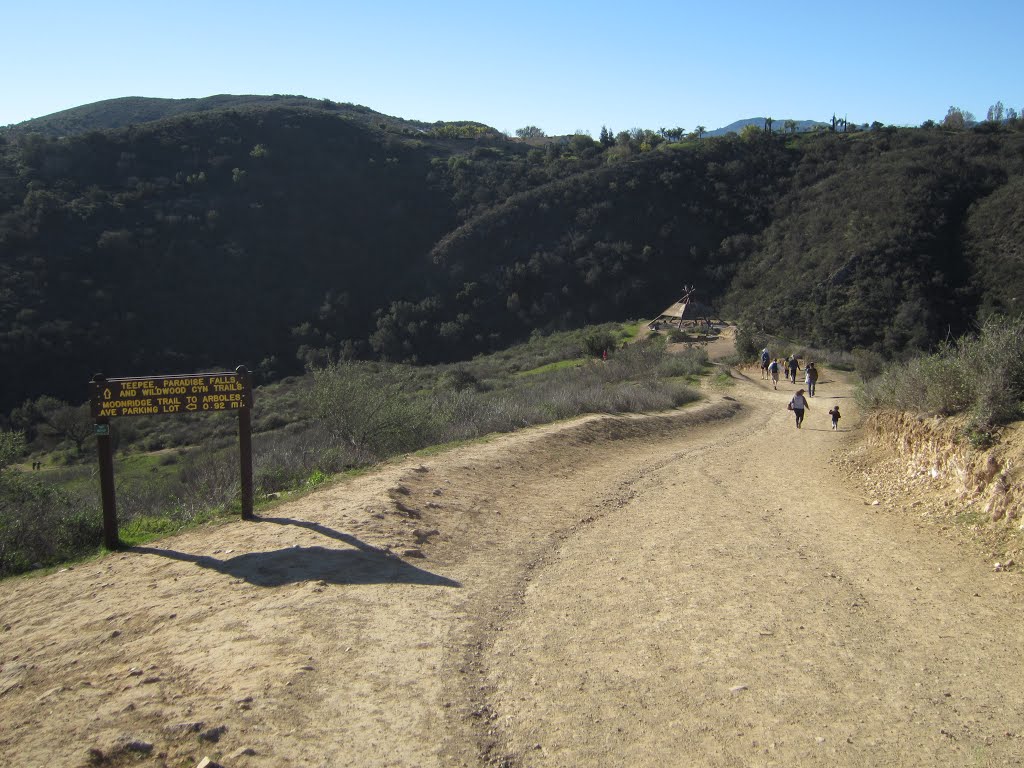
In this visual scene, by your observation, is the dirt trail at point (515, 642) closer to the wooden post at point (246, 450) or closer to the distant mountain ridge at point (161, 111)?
the wooden post at point (246, 450)

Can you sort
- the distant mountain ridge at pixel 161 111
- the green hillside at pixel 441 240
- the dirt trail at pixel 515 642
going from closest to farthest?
1. the dirt trail at pixel 515 642
2. the green hillside at pixel 441 240
3. the distant mountain ridge at pixel 161 111

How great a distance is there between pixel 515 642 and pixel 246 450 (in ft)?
12.9

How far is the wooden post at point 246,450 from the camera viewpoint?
775 cm

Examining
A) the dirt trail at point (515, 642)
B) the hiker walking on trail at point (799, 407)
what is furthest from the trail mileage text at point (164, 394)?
the hiker walking on trail at point (799, 407)

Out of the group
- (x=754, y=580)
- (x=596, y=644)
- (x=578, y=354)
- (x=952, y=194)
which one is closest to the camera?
(x=596, y=644)

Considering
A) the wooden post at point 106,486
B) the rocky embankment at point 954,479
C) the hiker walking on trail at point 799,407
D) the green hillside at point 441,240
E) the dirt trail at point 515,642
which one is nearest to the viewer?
the dirt trail at point 515,642

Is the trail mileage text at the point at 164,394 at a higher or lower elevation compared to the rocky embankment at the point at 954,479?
higher

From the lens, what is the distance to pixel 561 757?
12.8ft

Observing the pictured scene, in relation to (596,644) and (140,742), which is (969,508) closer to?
(596,644)

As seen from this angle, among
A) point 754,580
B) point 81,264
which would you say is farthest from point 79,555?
point 81,264

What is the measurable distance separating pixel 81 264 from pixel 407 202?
2569cm

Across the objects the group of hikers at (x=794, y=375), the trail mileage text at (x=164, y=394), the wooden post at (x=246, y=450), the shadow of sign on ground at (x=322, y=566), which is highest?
the trail mileage text at (x=164, y=394)

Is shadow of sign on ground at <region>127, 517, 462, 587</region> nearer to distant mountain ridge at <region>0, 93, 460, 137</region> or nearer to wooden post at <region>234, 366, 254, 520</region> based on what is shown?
wooden post at <region>234, 366, 254, 520</region>

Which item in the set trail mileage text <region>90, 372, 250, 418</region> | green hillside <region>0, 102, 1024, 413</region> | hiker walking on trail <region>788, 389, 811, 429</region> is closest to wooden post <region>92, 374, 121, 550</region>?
trail mileage text <region>90, 372, 250, 418</region>
